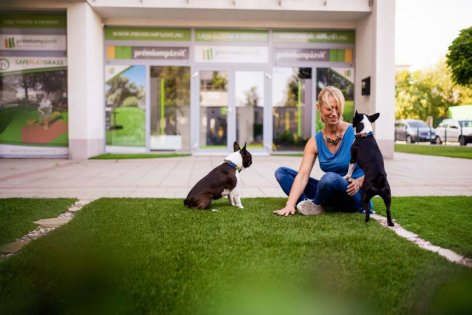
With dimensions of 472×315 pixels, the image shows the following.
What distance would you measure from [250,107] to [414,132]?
22.7 metres

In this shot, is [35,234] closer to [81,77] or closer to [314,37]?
[81,77]

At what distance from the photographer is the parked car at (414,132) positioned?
3401 centimetres

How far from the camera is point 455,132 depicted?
29.8 meters

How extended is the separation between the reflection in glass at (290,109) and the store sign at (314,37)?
107 centimetres

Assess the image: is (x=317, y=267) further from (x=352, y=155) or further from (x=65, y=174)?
(x=65, y=174)

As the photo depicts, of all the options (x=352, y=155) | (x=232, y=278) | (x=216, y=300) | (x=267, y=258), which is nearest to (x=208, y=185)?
(x=352, y=155)

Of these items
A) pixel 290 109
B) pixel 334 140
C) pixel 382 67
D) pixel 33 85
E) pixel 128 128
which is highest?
pixel 382 67

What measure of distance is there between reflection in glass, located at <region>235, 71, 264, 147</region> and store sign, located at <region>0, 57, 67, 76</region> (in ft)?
19.0

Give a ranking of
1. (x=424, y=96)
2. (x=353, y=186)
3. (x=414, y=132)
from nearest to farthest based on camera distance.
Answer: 1. (x=353, y=186)
2. (x=414, y=132)
3. (x=424, y=96)

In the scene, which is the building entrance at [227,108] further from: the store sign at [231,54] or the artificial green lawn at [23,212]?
the artificial green lawn at [23,212]

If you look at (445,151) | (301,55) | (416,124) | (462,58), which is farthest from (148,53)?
(416,124)

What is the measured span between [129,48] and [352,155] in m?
12.5

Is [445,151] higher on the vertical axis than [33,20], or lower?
lower

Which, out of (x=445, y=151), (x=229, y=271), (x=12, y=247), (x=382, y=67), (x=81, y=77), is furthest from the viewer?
(x=445, y=151)
